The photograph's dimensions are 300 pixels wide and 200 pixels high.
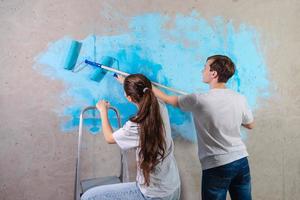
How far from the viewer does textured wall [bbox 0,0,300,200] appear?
1.60 metres

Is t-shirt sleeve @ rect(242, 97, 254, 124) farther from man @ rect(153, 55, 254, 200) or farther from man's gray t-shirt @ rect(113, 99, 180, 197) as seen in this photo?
man's gray t-shirt @ rect(113, 99, 180, 197)

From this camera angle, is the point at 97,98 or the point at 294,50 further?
the point at 294,50

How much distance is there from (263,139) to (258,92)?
0.31m

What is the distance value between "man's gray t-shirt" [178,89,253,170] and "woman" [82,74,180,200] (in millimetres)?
215

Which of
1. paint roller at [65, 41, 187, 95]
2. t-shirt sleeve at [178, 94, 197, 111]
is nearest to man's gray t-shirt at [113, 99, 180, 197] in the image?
t-shirt sleeve at [178, 94, 197, 111]

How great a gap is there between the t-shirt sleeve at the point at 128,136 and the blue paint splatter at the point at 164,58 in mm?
394

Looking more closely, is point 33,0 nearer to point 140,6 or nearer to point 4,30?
point 4,30

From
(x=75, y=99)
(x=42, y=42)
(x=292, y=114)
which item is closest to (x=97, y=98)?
(x=75, y=99)

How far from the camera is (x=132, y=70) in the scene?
174cm

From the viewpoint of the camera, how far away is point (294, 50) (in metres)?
1.97

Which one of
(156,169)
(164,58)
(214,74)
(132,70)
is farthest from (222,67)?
(156,169)

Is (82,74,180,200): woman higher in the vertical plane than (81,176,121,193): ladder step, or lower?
higher

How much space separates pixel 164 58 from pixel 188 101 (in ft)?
1.20

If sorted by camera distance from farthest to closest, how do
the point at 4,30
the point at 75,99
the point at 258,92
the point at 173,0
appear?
the point at 258,92 < the point at 173,0 < the point at 75,99 < the point at 4,30
